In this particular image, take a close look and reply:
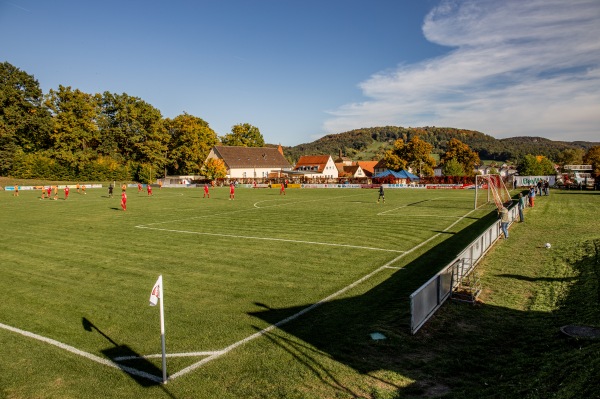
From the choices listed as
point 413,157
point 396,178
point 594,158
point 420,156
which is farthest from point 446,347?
point 594,158

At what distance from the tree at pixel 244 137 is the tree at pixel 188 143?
1722 centimetres

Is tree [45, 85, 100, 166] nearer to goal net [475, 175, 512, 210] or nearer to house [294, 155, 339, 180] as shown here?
house [294, 155, 339, 180]

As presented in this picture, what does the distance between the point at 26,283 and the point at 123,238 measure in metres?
8.29

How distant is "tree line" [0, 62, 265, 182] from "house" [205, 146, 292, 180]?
173 inches

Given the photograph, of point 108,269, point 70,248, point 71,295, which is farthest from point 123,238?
point 71,295

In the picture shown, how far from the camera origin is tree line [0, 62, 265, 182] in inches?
3219

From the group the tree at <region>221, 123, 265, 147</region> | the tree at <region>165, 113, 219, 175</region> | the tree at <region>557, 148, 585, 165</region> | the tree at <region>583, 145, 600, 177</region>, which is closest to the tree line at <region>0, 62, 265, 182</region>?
the tree at <region>165, 113, 219, 175</region>

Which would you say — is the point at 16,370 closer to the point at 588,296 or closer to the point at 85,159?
the point at 588,296

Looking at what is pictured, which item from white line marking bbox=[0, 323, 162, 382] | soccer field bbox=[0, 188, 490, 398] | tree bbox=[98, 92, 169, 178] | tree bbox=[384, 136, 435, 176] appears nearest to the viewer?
white line marking bbox=[0, 323, 162, 382]

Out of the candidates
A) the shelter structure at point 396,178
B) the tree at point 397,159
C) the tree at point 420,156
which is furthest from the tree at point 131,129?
the tree at point 420,156

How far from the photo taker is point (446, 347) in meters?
8.44

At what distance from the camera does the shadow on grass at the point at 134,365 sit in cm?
733

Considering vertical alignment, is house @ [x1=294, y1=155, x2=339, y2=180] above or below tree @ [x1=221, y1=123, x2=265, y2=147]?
below

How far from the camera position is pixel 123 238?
71.5 ft
